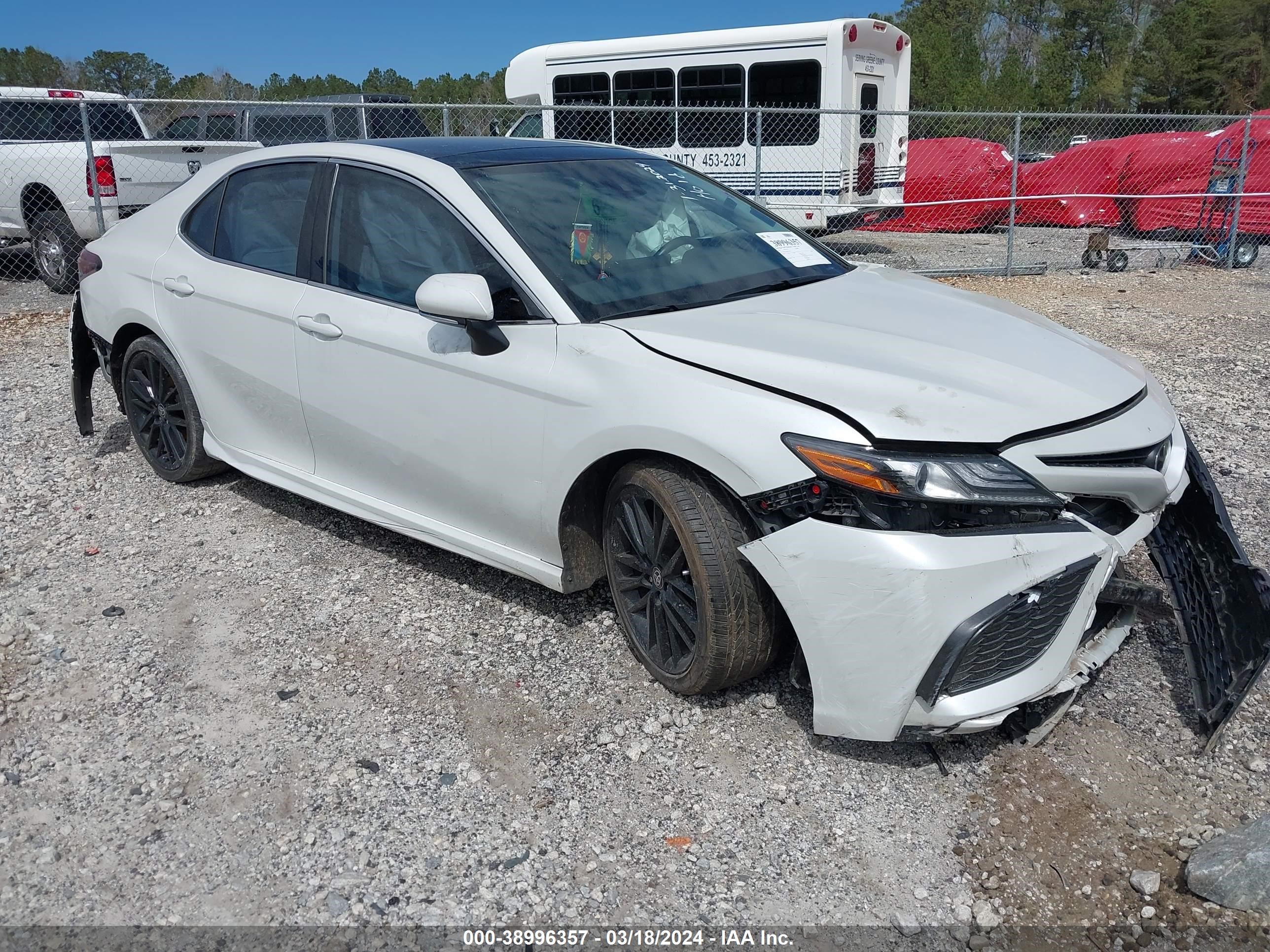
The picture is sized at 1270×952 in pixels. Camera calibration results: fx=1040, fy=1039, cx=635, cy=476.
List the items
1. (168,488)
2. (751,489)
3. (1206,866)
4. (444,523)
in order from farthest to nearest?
(168,488), (444,523), (751,489), (1206,866)

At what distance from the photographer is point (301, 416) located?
418 centimetres

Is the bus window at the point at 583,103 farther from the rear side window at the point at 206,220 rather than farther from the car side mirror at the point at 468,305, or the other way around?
the car side mirror at the point at 468,305

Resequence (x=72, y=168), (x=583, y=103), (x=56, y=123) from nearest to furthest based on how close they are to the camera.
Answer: (x=72, y=168)
(x=56, y=123)
(x=583, y=103)

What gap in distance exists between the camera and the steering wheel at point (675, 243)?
146 inches

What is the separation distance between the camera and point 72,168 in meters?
10.4


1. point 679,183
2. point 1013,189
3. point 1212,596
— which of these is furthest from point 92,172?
point 1212,596

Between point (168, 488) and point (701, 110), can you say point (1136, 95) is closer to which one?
point (701, 110)

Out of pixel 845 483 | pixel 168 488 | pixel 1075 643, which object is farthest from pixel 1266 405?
pixel 168 488

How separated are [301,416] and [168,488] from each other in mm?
1562

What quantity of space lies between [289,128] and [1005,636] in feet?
42.3

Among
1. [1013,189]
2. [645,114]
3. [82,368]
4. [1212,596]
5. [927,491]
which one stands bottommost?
[1212,596]

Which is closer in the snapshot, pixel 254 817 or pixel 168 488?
pixel 254 817

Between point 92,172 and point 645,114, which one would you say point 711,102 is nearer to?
point 645,114

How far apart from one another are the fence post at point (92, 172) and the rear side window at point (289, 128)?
121 inches
